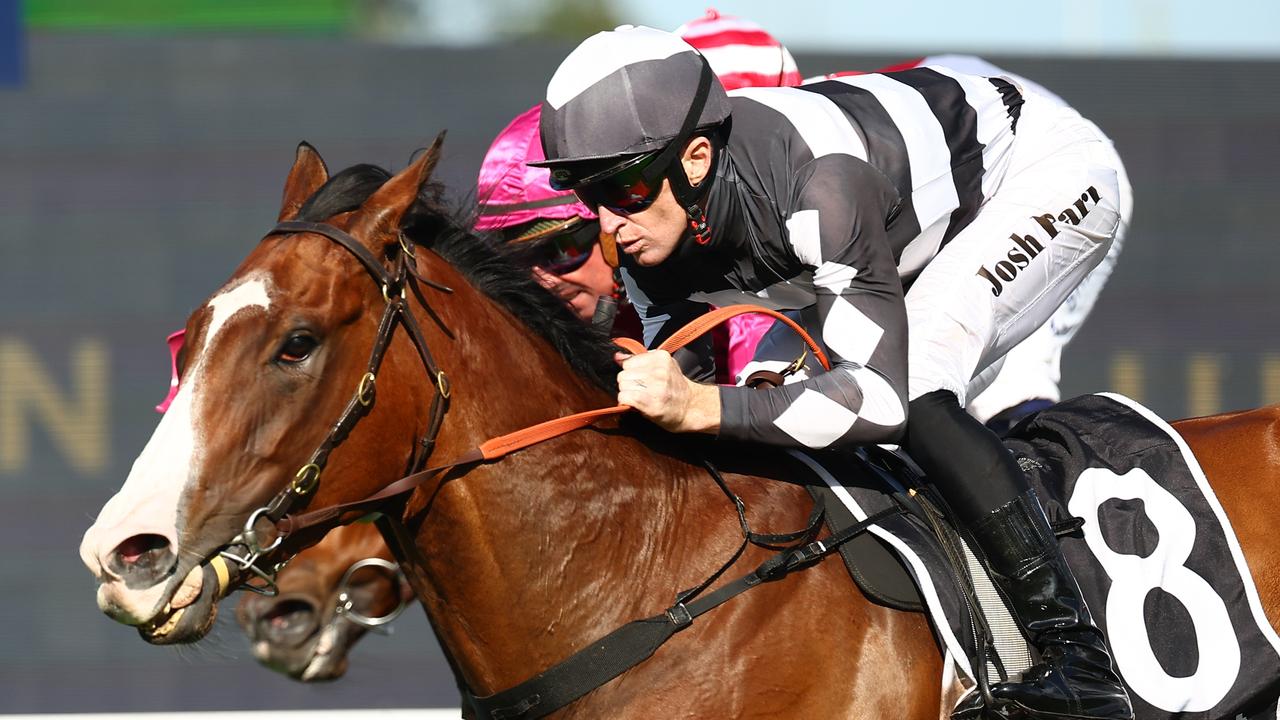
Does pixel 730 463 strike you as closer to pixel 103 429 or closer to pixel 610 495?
pixel 610 495

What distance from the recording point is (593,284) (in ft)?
11.3

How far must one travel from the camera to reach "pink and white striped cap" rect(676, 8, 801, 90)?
3662 mm

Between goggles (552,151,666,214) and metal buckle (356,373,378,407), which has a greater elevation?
goggles (552,151,666,214)

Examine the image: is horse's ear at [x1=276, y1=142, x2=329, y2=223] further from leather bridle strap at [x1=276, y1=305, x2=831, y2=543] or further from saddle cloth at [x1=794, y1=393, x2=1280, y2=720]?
saddle cloth at [x1=794, y1=393, x2=1280, y2=720]

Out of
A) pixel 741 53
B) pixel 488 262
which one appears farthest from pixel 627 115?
pixel 741 53

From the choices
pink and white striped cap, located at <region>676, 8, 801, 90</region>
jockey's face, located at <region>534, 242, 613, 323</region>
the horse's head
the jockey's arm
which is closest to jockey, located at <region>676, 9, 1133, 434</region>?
pink and white striped cap, located at <region>676, 8, 801, 90</region>

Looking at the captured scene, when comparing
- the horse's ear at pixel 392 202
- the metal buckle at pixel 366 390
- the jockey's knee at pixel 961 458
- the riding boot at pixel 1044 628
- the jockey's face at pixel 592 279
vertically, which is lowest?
the riding boot at pixel 1044 628

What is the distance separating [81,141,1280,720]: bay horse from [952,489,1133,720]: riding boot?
0.12 meters

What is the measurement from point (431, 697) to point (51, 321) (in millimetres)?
1956

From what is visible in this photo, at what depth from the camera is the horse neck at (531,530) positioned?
6.86 feet

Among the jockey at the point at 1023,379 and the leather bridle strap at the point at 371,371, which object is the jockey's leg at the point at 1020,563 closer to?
the leather bridle strap at the point at 371,371

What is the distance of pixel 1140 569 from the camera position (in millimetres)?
2312

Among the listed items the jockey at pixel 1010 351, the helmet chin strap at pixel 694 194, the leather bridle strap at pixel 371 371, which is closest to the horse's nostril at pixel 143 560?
the leather bridle strap at pixel 371 371

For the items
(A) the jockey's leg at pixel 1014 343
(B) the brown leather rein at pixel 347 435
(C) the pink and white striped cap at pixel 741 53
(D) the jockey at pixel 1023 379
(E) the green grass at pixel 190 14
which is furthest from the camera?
(E) the green grass at pixel 190 14
